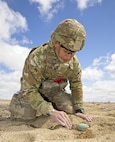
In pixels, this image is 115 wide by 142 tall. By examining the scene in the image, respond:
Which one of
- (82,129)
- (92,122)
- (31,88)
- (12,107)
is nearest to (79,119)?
(92,122)

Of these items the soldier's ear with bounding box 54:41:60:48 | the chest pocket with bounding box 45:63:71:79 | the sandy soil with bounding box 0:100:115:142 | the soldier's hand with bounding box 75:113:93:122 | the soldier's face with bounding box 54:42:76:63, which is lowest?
the sandy soil with bounding box 0:100:115:142

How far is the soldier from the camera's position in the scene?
4.27m

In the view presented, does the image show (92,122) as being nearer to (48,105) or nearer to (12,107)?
(48,105)

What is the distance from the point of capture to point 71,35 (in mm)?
4289

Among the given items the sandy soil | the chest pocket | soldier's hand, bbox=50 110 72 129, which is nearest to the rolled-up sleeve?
the chest pocket

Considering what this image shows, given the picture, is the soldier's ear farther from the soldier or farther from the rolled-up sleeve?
the rolled-up sleeve

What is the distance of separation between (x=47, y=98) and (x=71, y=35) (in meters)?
1.55

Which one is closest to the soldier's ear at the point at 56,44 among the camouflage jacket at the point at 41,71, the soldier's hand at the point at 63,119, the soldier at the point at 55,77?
the soldier at the point at 55,77

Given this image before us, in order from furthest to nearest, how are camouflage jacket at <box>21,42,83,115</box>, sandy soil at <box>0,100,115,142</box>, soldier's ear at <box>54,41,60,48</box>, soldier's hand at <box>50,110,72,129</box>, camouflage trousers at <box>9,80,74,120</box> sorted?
camouflage trousers at <box>9,80,74,120</box> < soldier's ear at <box>54,41,60,48</box> < camouflage jacket at <box>21,42,83,115</box> < soldier's hand at <box>50,110,72,129</box> < sandy soil at <box>0,100,115,142</box>

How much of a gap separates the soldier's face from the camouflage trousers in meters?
0.70

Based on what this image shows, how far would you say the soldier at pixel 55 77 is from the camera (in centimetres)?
427

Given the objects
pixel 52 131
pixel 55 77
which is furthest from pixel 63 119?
pixel 55 77

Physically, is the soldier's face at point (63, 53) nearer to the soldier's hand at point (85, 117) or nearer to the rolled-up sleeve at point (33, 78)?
the rolled-up sleeve at point (33, 78)

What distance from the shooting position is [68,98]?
218 inches
